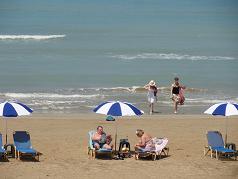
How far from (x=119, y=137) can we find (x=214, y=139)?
10.1ft

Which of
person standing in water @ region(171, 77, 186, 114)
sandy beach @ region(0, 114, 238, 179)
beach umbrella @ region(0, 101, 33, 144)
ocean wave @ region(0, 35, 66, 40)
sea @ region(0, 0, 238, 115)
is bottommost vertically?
sandy beach @ region(0, 114, 238, 179)

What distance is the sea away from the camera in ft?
89.8

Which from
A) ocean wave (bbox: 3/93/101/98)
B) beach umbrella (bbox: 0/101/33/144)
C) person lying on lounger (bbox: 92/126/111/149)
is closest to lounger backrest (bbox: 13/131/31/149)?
beach umbrella (bbox: 0/101/33/144)

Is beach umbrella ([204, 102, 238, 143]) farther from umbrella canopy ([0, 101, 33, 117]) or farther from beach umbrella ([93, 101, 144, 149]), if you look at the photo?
umbrella canopy ([0, 101, 33, 117])

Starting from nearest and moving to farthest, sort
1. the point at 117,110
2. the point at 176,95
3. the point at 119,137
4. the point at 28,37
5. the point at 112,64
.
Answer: the point at 117,110, the point at 119,137, the point at 176,95, the point at 112,64, the point at 28,37

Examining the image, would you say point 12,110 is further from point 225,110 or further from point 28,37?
point 28,37

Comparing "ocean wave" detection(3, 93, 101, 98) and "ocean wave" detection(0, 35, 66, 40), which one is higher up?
"ocean wave" detection(0, 35, 66, 40)

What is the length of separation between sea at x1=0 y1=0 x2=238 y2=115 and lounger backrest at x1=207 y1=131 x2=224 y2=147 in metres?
7.45

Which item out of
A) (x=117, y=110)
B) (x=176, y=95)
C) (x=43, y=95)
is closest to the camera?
(x=117, y=110)

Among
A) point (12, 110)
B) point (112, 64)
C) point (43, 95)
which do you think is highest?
point (112, 64)

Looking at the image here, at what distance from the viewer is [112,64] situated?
1521 inches

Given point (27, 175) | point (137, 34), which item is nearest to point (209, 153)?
point (27, 175)

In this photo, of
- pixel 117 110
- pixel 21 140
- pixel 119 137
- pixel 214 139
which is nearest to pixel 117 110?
pixel 117 110

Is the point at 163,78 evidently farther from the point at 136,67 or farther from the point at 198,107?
the point at 198,107
